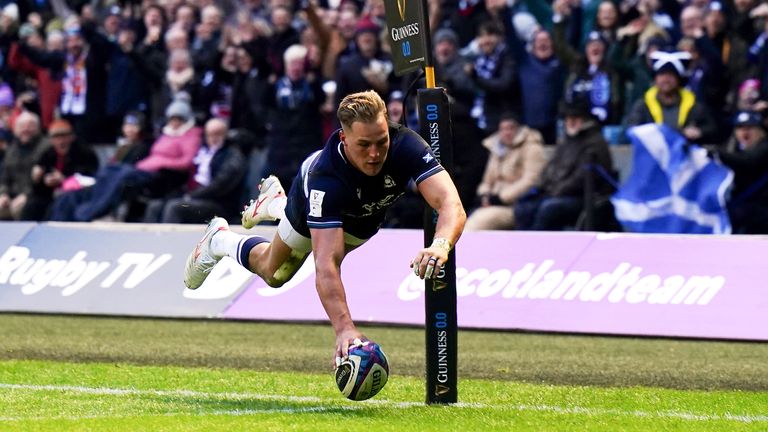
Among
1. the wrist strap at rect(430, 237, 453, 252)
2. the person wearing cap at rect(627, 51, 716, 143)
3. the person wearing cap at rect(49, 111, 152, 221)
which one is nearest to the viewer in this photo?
the wrist strap at rect(430, 237, 453, 252)

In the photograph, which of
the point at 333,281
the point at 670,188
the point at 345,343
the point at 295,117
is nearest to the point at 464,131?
the point at 295,117

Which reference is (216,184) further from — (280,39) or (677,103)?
(677,103)

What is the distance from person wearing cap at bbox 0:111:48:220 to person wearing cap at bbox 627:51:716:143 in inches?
361

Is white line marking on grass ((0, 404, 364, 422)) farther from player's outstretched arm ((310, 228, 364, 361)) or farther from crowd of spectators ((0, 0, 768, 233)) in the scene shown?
crowd of spectators ((0, 0, 768, 233))

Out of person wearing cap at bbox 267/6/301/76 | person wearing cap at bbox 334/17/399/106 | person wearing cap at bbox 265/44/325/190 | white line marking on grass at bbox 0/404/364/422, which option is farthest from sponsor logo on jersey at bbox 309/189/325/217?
person wearing cap at bbox 267/6/301/76

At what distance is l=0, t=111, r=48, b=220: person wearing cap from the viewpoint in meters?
21.1

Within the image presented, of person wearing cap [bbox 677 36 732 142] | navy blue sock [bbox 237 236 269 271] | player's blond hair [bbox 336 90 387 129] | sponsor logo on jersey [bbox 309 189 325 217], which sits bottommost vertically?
person wearing cap [bbox 677 36 732 142]

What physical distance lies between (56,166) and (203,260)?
10.3 meters

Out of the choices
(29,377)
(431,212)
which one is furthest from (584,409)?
(29,377)

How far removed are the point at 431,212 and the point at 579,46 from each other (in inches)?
368

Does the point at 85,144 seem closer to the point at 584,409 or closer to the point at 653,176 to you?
the point at 653,176

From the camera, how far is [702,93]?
16.3 m

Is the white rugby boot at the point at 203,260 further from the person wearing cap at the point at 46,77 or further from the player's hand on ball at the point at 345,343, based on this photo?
the person wearing cap at the point at 46,77

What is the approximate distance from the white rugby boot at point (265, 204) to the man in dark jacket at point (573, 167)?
5656 mm
